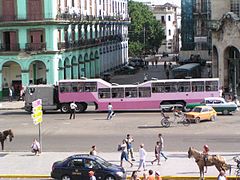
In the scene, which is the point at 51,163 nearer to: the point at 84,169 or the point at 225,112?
the point at 84,169

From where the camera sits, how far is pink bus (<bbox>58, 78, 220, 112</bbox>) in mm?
49312

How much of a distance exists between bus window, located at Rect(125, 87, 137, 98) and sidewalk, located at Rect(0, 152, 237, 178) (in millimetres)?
18287

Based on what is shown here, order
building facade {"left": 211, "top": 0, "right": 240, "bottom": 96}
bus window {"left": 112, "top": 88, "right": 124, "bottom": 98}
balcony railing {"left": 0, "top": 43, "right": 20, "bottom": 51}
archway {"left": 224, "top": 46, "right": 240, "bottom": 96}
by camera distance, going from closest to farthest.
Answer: bus window {"left": 112, "top": 88, "right": 124, "bottom": 98} < building facade {"left": 211, "top": 0, "right": 240, "bottom": 96} < archway {"left": 224, "top": 46, "right": 240, "bottom": 96} < balcony railing {"left": 0, "top": 43, "right": 20, "bottom": 51}

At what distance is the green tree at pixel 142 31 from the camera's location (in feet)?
418

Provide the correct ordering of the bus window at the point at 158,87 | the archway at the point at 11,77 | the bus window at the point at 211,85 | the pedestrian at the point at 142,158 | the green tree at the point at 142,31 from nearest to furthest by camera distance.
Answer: the pedestrian at the point at 142,158, the bus window at the point at 211,85, the bus window at the point at 158,87, the archway at the point at 11,77, the green tree at the point at 142,31

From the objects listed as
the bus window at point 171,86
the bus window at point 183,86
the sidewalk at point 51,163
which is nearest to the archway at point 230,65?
the bus window at point 183,86

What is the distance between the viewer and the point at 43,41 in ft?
199

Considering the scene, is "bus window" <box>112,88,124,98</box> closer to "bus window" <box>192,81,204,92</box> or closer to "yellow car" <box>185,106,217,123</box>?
"bus window" <box>192,81,204,92</box>

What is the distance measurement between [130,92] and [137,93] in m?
0.59

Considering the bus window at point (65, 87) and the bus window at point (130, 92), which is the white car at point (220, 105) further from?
the bus window at point (65, 87)

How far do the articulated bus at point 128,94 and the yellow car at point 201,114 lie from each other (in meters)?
6.38

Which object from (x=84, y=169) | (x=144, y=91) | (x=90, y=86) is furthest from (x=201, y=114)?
(x=84, y=169)

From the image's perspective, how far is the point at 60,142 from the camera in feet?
119

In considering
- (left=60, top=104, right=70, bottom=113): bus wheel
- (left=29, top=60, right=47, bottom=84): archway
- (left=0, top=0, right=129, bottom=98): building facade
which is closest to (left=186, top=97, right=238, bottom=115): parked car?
(left=60, top=104, right=70, bottom=113): bus wheel
